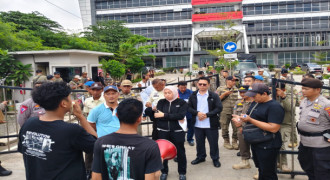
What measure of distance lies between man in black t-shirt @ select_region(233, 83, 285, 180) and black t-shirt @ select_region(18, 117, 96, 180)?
2242 mm

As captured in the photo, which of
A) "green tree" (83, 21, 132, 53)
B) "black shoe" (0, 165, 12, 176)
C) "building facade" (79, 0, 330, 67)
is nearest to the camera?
"black shoe" (0, 165, 12, 176)

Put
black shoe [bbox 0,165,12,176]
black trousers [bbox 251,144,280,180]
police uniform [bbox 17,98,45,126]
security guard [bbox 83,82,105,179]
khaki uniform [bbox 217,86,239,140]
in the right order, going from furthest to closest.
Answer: khaki uniform [bbox 217,86,239,140]
black shoe [bbox 0,165,12,176]
security guard [bbox 83,82,105,179]
police uniform [bbox 17,98,45,126]
black trousers [bbox 251,144,280,180]

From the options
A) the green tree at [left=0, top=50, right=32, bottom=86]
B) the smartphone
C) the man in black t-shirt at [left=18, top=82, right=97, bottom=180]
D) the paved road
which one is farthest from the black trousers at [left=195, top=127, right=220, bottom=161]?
the green tree at [left=0, top=50, right=32, bottom=86]

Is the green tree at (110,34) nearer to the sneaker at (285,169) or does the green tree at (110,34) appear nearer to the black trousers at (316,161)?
the sneaker at (285,169)

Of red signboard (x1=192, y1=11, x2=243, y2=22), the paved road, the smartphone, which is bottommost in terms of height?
the paved road

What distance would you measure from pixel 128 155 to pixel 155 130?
8.91 ft

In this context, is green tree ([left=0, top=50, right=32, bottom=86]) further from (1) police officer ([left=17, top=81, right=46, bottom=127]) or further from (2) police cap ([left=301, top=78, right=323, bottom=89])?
(2) police cap ([left=301, top=78, right=323, bottom=89])

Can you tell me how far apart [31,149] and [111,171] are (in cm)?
73

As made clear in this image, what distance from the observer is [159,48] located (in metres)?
46.1

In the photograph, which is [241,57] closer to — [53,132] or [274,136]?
[274,136]

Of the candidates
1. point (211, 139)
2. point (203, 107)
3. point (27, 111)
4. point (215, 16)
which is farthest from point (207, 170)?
point (215, 16)

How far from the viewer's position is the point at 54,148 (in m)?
1.96

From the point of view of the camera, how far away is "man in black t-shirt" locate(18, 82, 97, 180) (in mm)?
1966

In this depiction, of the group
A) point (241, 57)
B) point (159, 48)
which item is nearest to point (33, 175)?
point (241, 57)
